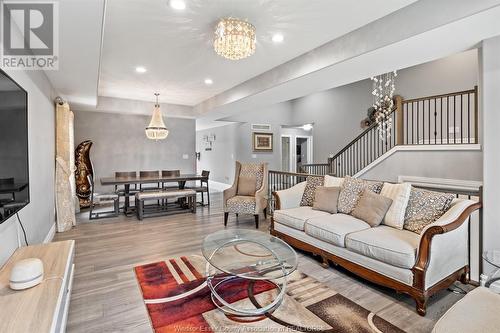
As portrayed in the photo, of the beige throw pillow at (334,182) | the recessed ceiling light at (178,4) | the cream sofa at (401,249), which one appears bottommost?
the cream sofa at (401,249)

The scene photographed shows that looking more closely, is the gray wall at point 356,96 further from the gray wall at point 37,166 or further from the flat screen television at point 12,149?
the flat screen television at point 12,149

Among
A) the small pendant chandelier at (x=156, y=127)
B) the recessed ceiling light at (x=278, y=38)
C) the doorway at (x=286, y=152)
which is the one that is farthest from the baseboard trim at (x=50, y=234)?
the doorway at (x=286, y=152)

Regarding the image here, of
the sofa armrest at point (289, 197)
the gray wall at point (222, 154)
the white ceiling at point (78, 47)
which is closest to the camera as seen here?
the white ceiling at point (78, 47)

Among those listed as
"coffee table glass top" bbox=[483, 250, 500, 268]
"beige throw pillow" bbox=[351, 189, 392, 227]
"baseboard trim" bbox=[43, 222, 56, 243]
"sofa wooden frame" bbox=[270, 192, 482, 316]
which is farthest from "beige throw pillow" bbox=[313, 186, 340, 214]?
"baseboard trim" bbox=[43, 222, 56, 243]

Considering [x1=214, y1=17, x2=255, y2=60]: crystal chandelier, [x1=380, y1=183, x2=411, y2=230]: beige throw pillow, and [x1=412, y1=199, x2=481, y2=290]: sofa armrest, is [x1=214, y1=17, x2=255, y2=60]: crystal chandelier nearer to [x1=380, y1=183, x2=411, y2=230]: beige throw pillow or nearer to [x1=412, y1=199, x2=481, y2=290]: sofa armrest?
[x1=380, y1=183, x2=411, y2=230]: beige throw pillow

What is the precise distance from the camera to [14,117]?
197cm

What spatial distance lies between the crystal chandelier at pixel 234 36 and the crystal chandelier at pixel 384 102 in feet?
14.3

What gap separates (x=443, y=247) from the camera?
7.33 ft

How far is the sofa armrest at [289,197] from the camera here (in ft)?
12.7

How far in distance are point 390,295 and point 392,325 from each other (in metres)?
0.49

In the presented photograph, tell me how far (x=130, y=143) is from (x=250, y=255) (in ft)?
18.6

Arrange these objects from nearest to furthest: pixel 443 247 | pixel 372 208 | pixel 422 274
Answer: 1. pixel 422 274
2. pixel 443 247
3. pixel 372 208

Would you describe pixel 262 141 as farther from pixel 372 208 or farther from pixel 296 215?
pixel 372 208

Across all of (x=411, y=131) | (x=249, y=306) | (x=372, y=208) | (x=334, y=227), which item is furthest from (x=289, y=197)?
(x=411, y=131)
